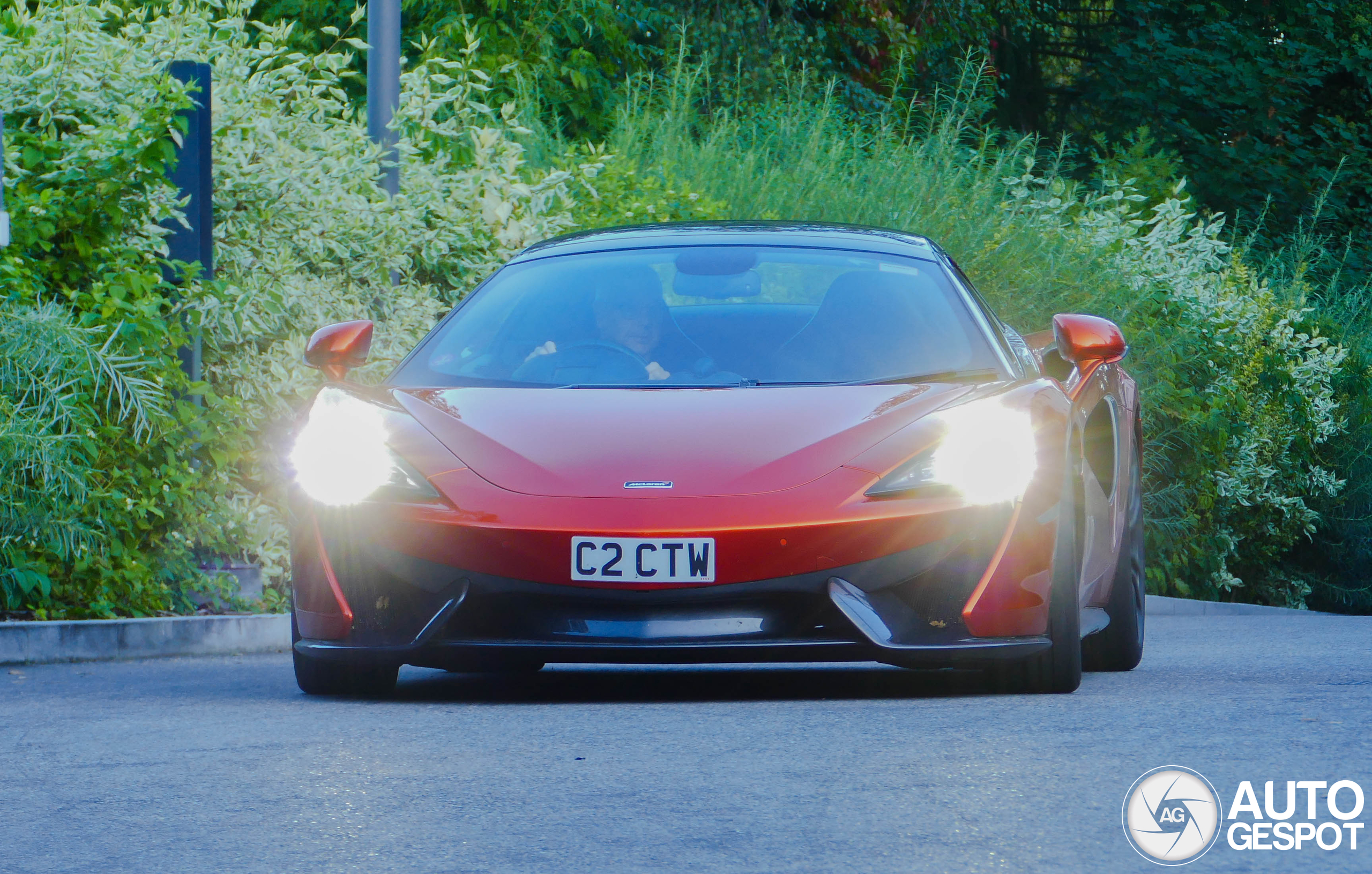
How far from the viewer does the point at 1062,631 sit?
582cm

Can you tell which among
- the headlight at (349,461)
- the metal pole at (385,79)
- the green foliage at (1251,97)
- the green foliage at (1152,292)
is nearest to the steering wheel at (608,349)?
the headlight at (349,461)

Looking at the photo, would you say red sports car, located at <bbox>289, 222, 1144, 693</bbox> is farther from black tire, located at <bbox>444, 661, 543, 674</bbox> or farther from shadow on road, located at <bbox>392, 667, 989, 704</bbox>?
shadow on road, located at <bbox>392, 667, 989, 704</bbox>

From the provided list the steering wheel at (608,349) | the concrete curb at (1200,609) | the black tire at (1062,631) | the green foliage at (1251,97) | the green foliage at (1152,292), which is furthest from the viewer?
the green foliage at (1251,97)

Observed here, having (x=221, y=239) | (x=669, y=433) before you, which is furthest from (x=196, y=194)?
(x=669, y=433)

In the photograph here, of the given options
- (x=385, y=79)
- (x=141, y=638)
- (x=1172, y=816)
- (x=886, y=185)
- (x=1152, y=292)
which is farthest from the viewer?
(x=1152, y=292)

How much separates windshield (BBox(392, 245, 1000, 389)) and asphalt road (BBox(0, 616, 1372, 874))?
3.18ft

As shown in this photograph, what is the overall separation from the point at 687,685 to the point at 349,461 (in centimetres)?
135

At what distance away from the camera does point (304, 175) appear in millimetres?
10539

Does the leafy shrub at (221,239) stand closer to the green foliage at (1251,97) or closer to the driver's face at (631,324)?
the driver's face at (631,324)

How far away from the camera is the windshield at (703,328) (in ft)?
21.1

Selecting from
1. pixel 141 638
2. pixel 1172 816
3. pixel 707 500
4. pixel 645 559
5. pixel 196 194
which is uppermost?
pixel 196 194

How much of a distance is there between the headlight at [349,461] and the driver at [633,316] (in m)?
0.74

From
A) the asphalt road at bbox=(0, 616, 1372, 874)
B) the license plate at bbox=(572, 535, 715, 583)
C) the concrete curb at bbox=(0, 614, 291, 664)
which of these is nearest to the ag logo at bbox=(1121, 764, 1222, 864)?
the asphalt road at bbox=(0, 616, 1372, 874)

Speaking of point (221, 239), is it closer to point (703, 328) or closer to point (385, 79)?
point (385, 79)
